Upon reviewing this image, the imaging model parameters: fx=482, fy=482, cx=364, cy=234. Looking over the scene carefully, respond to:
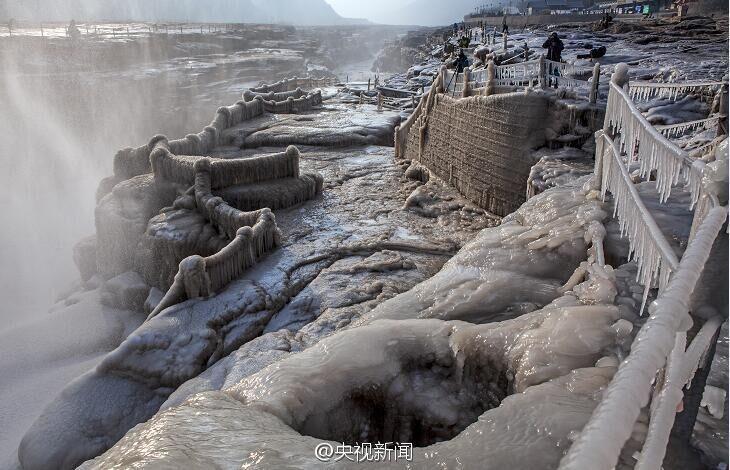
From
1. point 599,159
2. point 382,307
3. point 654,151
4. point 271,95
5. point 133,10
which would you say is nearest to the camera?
point 654,151

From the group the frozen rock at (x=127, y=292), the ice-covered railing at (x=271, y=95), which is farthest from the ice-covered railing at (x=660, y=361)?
the ice-covered railing at (x=271, y=95)

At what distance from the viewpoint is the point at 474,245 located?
5.98m

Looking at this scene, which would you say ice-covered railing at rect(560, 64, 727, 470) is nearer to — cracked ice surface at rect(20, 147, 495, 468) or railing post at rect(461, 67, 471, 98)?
cracked ice surface at rect(20, 147, 495, 468)

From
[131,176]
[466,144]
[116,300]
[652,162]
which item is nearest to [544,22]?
[466,144]

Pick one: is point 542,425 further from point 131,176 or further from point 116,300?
point 131,176

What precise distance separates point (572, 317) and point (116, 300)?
39.8 feet

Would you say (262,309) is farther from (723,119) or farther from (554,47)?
(554,47)

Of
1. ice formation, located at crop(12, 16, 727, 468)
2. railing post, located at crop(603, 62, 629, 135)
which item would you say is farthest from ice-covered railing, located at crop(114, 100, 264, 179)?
railing post, located at crop(603, 62, 629, 135)

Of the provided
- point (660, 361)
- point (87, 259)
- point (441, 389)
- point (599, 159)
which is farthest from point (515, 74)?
point (87, 259)

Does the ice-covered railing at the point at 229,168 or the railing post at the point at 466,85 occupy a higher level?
the railing post at the point at 466,85

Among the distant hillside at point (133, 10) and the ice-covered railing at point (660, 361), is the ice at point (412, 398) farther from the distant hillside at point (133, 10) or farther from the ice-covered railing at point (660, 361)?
the distant hillside at point (133, 10)

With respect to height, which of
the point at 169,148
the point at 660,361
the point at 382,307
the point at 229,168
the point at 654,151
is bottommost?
the point at 382,307

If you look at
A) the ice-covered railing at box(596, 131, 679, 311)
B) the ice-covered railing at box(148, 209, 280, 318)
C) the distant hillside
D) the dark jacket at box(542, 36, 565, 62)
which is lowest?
the ice-covered railing at box(148, 209, 280, 318)

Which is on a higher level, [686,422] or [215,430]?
[686,422]
